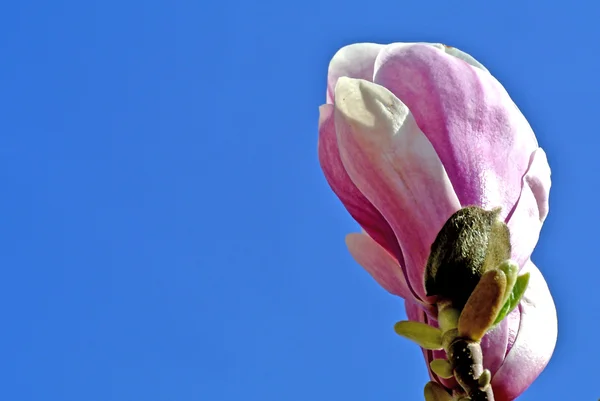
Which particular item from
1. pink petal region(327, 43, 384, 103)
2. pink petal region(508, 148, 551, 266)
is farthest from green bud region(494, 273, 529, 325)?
pink petal region(327, 43, 384, 103)

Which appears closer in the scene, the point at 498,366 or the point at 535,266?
the point at 498,366

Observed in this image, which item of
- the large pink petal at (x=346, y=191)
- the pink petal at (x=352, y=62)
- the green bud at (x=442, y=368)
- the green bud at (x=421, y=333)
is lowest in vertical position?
the green bud at (x=442, y=368)

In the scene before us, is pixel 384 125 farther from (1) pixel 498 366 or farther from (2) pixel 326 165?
(1) pixel 498 366

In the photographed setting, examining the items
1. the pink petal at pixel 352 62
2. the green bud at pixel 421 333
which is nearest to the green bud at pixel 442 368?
the green bud at pixel 421 333

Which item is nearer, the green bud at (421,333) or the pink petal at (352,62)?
the green bud at (421,333)

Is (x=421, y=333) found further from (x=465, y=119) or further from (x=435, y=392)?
(x=465, y=119)

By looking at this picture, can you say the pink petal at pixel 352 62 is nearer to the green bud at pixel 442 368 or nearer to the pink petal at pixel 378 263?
the pink petal at pixel 378 263

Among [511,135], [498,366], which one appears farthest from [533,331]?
[511,135]
